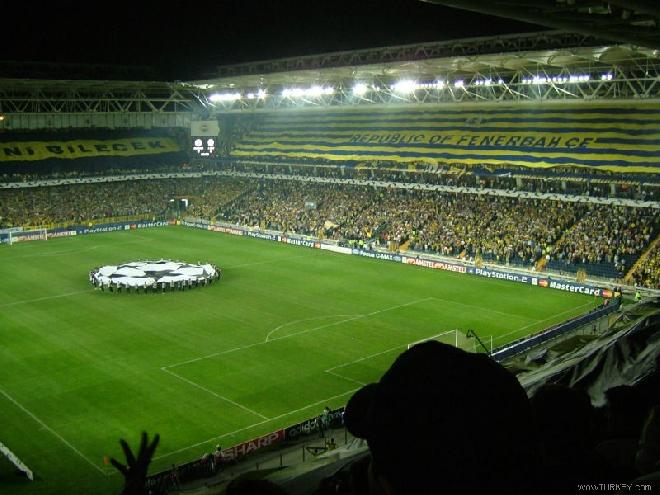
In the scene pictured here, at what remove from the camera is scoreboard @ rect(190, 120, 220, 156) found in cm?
6256

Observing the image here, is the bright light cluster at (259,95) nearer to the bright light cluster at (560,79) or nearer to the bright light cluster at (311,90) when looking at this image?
the bright light cluster at (311,90)

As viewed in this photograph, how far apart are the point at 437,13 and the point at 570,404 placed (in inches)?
2509

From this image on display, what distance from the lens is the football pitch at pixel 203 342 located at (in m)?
22.0

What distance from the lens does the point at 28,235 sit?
59375 millimetres

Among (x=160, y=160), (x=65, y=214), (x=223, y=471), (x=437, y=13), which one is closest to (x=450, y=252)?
(x=437, y=13)

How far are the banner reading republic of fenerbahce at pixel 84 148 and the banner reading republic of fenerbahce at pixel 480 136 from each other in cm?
973

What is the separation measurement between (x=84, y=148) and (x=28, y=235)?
18.1 m

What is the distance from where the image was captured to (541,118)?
2196 inches

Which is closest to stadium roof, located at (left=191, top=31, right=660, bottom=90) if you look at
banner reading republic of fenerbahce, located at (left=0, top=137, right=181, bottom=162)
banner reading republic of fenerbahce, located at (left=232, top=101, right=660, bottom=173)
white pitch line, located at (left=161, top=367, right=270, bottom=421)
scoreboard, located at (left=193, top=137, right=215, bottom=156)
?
banner reading republic of fenerbahce, located at (left=232, top=101, right=660, bottom=173)

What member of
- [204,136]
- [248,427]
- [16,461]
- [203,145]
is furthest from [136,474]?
[204,136]

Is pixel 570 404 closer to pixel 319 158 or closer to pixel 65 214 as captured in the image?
pixel 319 158

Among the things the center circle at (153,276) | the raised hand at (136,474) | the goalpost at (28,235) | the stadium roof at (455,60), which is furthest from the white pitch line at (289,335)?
the goalpost at (28,235)

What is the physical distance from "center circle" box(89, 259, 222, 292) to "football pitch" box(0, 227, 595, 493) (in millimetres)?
848

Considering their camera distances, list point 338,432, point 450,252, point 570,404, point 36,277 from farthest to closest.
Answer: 1. point 450,252
2. point 36,277
3. point 338,432
4. point 570,404
